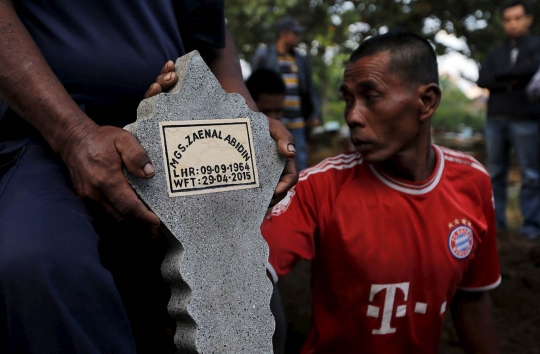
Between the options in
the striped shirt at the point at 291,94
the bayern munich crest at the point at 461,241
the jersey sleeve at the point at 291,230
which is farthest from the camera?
the striped shirt at the point at 291,94

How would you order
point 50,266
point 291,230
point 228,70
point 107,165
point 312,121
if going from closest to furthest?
point 50,266, point 107,165, point 228,70, point 291,230, point 312,121

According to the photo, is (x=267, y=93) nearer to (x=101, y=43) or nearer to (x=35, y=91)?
(x=101, y=43)

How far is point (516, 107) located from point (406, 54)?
394 cm

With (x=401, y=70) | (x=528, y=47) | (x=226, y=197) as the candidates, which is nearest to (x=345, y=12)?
(x=528, y=47)

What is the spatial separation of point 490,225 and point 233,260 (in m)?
1.69

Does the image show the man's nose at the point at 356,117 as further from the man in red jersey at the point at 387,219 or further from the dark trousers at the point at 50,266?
the dark trousers at the point at 50,266

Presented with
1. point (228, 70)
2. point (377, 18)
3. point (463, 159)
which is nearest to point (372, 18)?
point (377, 18)

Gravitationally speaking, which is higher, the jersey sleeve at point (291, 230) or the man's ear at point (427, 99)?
the man's ear at point (427, 99)

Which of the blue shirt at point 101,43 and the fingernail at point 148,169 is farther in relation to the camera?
the blue shirt at point 101,43

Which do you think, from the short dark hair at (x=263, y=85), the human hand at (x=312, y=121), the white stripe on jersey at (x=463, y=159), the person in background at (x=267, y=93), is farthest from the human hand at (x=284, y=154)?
the human hand at (x=312, y=121)

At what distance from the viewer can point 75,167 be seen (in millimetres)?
1450

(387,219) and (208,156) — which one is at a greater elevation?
(208,156)

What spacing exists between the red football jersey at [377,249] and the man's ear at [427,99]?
27 cm

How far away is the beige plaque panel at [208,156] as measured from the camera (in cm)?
159
